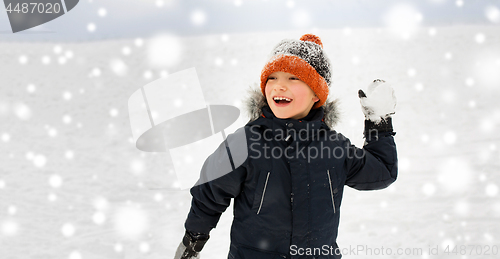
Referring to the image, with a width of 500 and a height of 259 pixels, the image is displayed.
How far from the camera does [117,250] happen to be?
2.46 metres

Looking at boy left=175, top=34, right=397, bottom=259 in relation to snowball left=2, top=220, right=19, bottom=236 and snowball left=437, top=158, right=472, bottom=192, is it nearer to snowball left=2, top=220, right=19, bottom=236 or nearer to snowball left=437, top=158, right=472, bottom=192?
snowball left=2, top=220, right=19, bottom=236

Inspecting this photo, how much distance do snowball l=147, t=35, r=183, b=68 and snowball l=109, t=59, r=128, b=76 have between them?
1.51 ft

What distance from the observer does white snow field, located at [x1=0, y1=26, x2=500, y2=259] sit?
8.54ft

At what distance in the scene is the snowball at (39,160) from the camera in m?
3.64

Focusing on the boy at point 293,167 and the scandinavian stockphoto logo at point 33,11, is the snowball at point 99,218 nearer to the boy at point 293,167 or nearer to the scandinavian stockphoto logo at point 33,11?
the boy at point 293,167

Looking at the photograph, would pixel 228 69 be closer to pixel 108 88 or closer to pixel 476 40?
pixel 108 88

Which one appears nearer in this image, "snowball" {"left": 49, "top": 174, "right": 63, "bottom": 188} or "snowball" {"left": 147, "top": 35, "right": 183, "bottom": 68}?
"snowball" {"left": 49, "top": 174, "right": 63, "bottom": 188}

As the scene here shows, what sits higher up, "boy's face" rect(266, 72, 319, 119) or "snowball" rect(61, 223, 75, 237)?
"boy's face" rect(266, 72, 319, 119)

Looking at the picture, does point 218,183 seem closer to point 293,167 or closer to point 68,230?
point 293,167

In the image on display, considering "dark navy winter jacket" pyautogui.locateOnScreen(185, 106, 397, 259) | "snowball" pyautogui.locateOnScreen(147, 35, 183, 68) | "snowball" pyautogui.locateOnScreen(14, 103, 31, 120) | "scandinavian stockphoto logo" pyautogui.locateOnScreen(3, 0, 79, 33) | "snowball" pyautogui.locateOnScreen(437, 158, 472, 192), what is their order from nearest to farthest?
"dark navy winter jacket" pyautogui.locateOnScreen(185, 106, 397, 259) < "snowball" pyautogui.locateOnScreen(437, 158, 472, 192) < "snowball" pyautogui.locateOnScreen(14, 103, 31, 120) < "scandinavian stockphoto logo" pyautogui.locateOnScreen(3, 0, 79, 33) < "snowball" pyautogui.locateOnScreen(147, 35, 183, 68)

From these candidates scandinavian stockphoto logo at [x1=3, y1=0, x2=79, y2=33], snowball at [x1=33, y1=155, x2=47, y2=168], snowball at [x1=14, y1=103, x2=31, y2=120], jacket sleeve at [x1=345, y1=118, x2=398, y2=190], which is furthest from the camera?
scandinavian stockphoto logo at [x1=3, y1=0, x2=79, y2=33]

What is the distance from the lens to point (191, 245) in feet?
4.63

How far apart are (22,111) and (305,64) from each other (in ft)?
15.4

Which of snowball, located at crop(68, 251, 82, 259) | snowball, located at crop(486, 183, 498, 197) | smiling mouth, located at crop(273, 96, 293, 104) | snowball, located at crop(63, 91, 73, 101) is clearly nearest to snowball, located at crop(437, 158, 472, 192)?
snowball, located at crop(486, 183, 498, 197)
